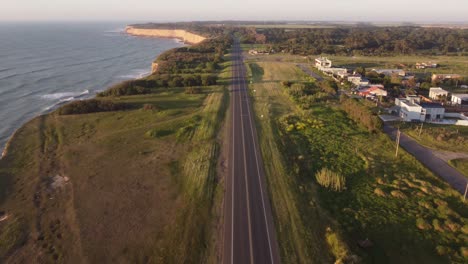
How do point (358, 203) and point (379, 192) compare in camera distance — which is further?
point (379, 192)

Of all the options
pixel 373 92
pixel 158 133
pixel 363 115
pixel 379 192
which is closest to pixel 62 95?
pixel 158 133

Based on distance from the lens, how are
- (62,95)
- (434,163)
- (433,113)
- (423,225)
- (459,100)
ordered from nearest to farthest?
(423,225) < (434,163) < (433,113) < (459,100) < (62,95)

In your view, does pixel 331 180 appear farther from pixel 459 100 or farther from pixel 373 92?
pixel 459 100

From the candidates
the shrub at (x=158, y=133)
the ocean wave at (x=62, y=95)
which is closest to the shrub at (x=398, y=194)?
the shrub at (x=158, y=133)

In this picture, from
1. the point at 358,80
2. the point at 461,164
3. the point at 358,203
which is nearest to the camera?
the point at 358,203

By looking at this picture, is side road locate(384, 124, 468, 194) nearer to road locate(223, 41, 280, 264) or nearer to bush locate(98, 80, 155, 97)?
road locate(223, 41, 280, 264)

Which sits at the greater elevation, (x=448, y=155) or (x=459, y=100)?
(x=459, y=100)

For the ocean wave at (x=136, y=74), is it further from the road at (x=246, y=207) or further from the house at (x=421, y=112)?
the house at (x=421, y=112)
